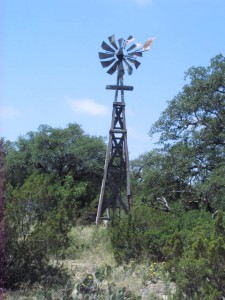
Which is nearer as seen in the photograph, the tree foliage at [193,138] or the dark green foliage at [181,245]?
the dark green foliage at [181,245]

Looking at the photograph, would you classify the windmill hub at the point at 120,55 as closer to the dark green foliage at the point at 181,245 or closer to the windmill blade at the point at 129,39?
the windmill blade at the point at 129,39

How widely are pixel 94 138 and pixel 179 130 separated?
946 cm

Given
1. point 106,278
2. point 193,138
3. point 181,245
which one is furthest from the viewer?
point 193,138

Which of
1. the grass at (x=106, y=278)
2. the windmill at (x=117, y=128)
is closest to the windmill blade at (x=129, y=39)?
the windmill at (x=117, y=128)

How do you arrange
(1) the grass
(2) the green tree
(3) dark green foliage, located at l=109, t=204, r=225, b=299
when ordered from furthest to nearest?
(2) the green tree → (1) the grass → (3) dark green foliage, located at l=109, t=204, r=225, b=299


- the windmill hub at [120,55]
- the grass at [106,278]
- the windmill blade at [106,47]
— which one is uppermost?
the windmill blade at [106,47]

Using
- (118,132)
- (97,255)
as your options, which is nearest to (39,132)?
(118,132)

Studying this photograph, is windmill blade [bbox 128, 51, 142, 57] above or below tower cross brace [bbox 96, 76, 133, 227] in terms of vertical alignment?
above

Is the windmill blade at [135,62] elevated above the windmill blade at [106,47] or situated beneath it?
situated beneath

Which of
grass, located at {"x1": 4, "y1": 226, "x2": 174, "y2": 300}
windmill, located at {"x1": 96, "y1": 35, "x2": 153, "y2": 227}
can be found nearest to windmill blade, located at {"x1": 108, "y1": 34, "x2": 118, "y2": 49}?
windmill, located at {"x1": 96, "y1": 35, "x2": 153, "y2": 227}

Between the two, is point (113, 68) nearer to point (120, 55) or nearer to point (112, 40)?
point (120, 55)

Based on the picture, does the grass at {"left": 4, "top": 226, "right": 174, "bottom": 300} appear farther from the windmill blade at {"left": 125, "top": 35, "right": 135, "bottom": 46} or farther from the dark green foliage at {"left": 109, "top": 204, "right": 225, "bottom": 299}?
the windmill blade at {"left": 125, "top": 35, "right": 135, "bottom": 46}

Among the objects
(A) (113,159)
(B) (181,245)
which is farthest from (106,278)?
(A) (113,159)

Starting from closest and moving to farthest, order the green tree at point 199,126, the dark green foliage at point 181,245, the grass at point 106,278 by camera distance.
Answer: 1. the dark green foliage at point 181,245
2. the grass at point 106,278
3. the green tree at point 199,126
